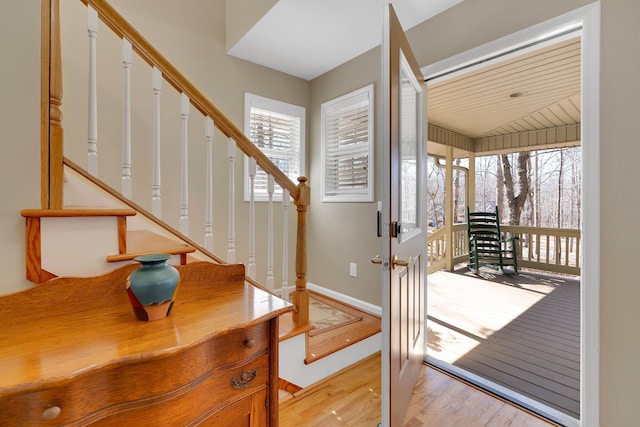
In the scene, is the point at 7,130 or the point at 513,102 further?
the point at 513,102

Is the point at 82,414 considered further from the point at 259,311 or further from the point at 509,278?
the point at 509,278

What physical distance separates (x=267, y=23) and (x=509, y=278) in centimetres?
488

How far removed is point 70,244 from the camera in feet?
3.28

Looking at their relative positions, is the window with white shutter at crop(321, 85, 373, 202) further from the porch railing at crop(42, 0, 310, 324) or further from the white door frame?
the white door frame

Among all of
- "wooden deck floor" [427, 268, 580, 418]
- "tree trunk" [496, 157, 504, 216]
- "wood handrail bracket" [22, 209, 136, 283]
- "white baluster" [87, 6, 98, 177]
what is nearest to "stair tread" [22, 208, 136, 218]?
"wood handrail bracket" [22, 209, 136, 283]

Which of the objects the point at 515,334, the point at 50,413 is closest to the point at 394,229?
the point at 50,413

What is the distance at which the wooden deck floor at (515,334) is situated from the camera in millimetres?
1903

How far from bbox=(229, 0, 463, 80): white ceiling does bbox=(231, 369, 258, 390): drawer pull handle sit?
2.31 metres

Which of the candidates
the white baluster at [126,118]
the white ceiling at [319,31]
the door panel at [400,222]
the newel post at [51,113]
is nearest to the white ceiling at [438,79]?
the white ceiling at [319,31]

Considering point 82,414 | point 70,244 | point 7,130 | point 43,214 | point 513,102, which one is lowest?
point 82,414

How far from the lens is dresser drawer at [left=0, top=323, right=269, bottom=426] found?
0.57m

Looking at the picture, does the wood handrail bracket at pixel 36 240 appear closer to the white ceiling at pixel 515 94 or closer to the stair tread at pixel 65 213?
the stair tread at pixel 65 213

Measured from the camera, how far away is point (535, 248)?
5152 millimetres

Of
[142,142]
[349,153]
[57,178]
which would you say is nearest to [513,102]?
[349,153]
